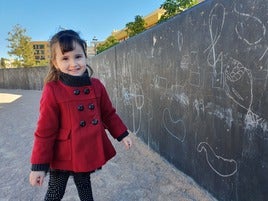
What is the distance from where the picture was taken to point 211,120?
10.2 ft

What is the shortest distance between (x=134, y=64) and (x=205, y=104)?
275 centimetres

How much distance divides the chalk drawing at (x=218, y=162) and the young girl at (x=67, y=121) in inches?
45.0

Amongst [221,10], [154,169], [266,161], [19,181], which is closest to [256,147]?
[266,161]

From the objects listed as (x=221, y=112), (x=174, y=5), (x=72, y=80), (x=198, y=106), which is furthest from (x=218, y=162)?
(x=174, y=5)

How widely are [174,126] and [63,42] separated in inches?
84.6

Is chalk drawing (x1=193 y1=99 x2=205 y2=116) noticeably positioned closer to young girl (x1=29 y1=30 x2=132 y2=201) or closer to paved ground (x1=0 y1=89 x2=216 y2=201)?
paved ground (x1=0 y1=89 x2=216 y2=201)

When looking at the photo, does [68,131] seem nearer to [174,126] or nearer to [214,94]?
[214,94]

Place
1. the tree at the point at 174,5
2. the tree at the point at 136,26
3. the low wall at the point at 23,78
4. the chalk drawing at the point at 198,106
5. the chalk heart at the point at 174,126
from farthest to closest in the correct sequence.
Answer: the low wall at the point at 23,78 < the tree at the point at 136,26 < the tree at the point at 174,5 < the chalk heart at the point at 174,126 < the chalk drawing at the point at 198,106

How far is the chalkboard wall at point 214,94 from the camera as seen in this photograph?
239 centimetres

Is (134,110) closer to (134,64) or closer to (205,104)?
(134,64)

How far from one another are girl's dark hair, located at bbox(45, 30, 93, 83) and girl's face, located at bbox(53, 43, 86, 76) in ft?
0.09

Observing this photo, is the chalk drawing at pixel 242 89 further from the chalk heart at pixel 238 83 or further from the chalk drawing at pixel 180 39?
the chalk drawing at pixel 180 39

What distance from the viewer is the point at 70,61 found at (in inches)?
96.1

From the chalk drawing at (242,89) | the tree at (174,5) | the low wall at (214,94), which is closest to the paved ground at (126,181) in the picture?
the low wall at (214,94)
